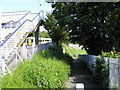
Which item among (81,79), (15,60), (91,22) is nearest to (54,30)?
(91,22)

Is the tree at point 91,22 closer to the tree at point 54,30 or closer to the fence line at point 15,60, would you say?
the tree at point 54,30

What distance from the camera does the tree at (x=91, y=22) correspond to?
31.9 feet

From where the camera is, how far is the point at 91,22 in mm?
10391

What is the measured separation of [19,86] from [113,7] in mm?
7177

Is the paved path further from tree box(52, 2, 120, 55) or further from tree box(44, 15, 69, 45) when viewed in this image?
tree box(44, 15, 69, 45)

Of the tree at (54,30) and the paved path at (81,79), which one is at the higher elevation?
the tree at (54,30)

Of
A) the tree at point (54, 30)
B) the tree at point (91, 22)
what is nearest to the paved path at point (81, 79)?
the tree at point (91, 22)

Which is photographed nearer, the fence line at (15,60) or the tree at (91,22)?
→ the fence line at (15,60)

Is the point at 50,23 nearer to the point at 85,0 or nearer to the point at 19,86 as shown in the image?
the point at 85,0

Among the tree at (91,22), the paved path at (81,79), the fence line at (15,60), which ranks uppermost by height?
the tree at (91,22)

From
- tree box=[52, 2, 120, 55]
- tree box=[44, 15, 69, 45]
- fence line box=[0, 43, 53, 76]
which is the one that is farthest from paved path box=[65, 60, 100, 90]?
tree box=[44, 15, 69, 45]

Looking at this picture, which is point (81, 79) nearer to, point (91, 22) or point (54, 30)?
point (91, 22)

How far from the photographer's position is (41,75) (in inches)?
259

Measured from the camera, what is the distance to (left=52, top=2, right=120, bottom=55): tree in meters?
9.72
